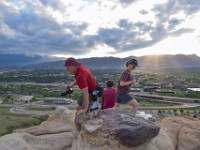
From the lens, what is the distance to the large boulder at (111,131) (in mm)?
10852

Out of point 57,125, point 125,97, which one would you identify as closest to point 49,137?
point 57,125

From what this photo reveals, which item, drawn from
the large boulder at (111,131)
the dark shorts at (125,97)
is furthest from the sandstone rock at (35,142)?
the dark shorts at (125,97)

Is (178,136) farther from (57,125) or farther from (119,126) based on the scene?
(57,125)

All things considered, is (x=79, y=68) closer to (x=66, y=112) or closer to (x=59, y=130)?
(x=59, y=130)

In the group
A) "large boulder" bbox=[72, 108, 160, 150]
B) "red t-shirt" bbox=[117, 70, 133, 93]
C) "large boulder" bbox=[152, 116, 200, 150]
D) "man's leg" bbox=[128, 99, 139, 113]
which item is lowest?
"large boulder" bbox=[152, 116, 200, 150]

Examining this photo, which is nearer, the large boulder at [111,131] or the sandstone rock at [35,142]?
the large boulder at [111,131]

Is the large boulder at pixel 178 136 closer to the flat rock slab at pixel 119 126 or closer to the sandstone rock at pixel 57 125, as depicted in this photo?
the flat rock slab at pixel 119 126

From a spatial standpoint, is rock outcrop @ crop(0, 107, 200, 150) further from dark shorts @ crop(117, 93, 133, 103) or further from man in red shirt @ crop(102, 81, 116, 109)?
man in red shirt @ crop(102, 81, 116, 109)

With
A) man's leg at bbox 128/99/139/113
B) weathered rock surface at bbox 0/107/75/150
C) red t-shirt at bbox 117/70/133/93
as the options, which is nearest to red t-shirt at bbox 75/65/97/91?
red t-shirt at bbox 117/70/133/93

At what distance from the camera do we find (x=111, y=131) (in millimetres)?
10867

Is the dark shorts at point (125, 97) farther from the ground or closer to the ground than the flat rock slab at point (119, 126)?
farther from the ground

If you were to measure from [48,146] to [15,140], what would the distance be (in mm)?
1549

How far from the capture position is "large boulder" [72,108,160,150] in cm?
1085

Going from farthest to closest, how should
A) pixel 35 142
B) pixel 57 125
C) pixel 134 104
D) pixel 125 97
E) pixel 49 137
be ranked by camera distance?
1. pixel 57 125
2. pixel 49 137
3. pixel 35 142
4. pixel 134 104
5. pixel 125 97
